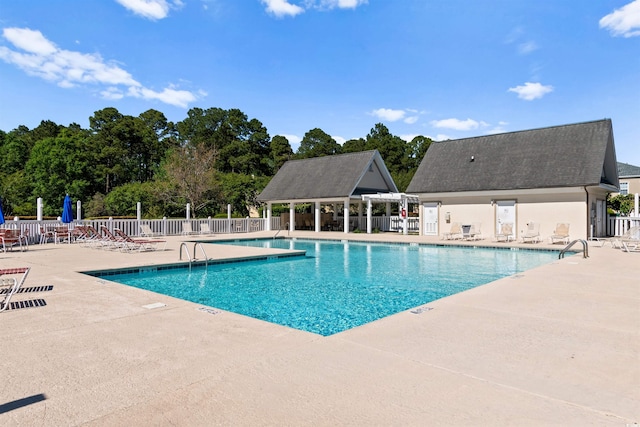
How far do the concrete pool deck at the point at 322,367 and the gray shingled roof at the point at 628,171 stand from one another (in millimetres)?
34744

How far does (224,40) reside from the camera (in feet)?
61.1

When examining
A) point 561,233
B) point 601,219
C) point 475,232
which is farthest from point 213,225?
point 601,219

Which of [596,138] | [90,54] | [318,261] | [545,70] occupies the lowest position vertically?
[318,261]

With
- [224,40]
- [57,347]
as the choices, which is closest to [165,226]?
[224,40]

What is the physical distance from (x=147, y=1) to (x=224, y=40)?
14.1 ft

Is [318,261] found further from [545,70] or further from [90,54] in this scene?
[90,54]

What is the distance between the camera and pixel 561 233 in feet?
59.7

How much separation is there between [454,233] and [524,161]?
220 inches

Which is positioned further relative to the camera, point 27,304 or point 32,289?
point 32,289

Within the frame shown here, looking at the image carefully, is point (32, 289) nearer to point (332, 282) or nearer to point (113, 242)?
point (332, 282)

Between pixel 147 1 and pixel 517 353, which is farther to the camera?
pixel 147 1

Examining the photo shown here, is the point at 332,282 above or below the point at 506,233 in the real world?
below

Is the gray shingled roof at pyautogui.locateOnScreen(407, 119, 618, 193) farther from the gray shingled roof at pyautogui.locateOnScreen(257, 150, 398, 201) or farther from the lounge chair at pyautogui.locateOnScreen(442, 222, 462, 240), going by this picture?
the gray shingled roof at pyautogui.locateOnScreen(257, 150, 398, 201)

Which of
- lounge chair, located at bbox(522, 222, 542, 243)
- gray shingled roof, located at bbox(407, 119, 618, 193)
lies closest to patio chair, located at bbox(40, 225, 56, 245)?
gray shingled roof, located at bbox(407, 119, 618, 193)
